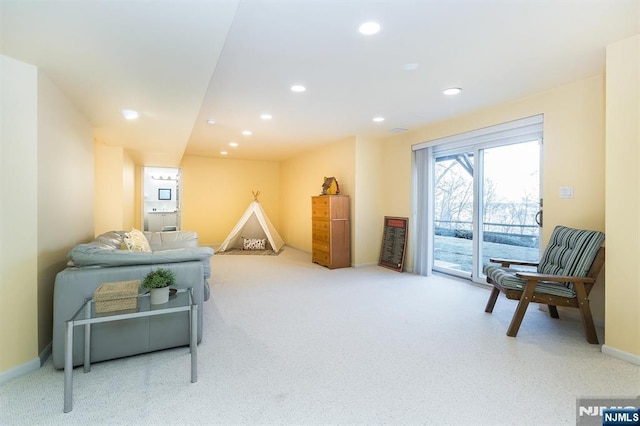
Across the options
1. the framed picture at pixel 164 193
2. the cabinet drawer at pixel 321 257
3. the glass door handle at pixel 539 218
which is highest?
the framed picture at pixel 164 193

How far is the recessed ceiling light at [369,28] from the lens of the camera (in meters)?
2.14

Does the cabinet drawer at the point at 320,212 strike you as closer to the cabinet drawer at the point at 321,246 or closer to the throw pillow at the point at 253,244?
the cabinet drawer at the point at 321,246

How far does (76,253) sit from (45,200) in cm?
53

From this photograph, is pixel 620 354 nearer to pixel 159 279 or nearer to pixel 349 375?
pixel 349 375

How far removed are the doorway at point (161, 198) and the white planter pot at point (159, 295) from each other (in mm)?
6557

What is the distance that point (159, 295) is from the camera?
214cm

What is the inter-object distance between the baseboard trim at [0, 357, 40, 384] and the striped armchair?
11.8 ft

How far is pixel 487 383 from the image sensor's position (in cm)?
200

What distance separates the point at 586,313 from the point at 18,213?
4288mm

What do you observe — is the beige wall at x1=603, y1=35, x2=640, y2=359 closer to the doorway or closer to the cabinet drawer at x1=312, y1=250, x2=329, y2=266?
the cabinet drawer at x1=312, y1=250, x2=329, y2=266

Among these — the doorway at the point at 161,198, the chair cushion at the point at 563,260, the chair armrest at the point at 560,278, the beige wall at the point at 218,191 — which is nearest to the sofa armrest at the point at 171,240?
the beige wall at the point at 218,191

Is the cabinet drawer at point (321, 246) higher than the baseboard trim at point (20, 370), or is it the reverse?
the cabinet drawer at point (321, 246)

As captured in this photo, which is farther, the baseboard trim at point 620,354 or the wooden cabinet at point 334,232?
the wooden cabinet at point 334,232

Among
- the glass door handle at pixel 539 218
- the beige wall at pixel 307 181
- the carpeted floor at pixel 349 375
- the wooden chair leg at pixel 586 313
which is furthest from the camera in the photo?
the beige wall at pixel 307 181
